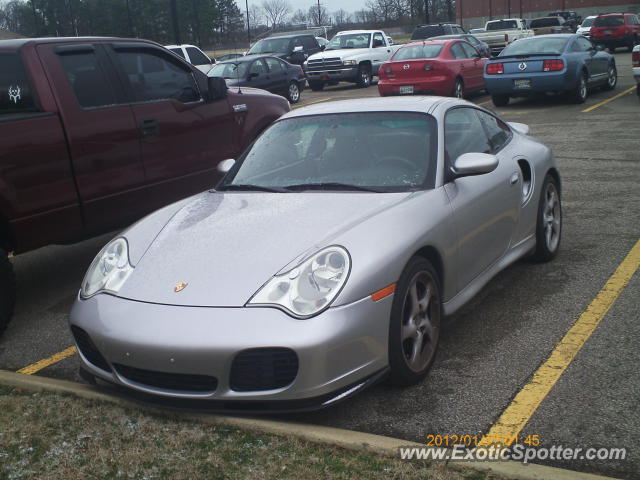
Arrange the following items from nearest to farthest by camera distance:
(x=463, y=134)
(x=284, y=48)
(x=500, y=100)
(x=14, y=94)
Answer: (x=463, y=134) < (x=14, y=94) < (x=500, y=100) < (x=284, y=48)

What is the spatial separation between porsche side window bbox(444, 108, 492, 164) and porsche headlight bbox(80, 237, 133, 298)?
195cm

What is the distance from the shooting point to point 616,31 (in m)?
36.1

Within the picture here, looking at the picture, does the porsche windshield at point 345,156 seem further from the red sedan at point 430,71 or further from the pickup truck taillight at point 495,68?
the red sedan at point 430,71

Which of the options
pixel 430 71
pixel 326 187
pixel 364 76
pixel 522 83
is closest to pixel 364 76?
pixel 364 76

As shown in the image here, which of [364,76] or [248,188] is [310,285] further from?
[364,76]

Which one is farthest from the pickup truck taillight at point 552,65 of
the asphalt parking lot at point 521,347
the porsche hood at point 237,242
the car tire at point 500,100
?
the porsche hood at point 237,242

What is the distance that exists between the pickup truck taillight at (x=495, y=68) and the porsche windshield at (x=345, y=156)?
12311 mm

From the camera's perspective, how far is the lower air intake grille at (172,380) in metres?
3.55

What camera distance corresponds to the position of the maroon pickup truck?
5488mm

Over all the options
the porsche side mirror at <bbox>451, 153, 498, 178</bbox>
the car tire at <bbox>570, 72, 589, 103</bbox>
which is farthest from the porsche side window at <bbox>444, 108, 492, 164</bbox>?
the car tire at <bbox>570, 72, 589, 103</bbox>

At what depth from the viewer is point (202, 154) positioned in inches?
280

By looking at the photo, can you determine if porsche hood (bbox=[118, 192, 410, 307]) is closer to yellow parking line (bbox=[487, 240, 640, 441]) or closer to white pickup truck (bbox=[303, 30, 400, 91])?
yellow parking line (bbox=[487, 240, 640, 441])

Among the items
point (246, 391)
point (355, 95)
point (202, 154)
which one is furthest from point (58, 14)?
point (246, 391)

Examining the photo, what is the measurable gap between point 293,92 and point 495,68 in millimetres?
7996
